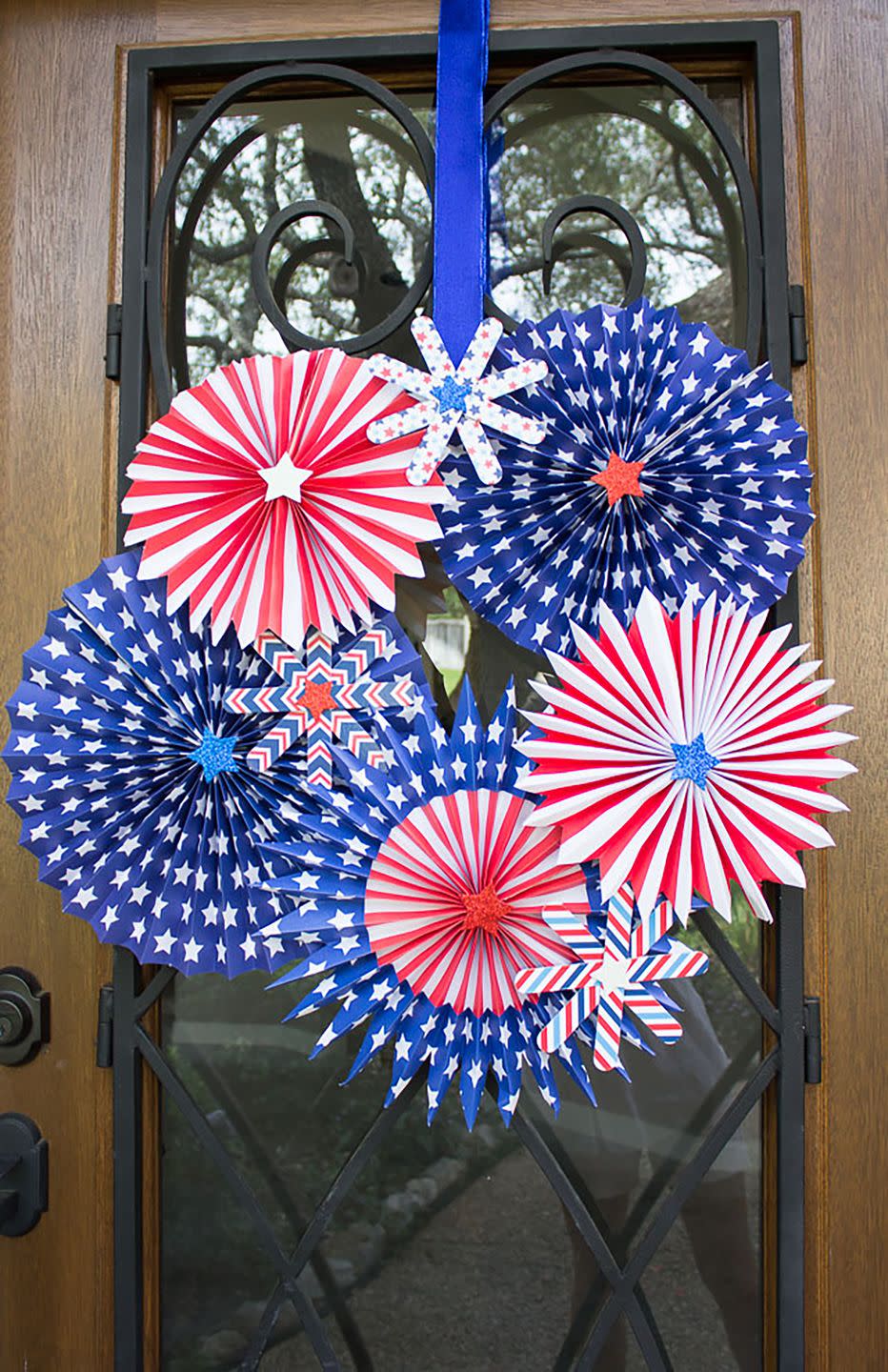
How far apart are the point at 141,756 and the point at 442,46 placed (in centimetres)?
68

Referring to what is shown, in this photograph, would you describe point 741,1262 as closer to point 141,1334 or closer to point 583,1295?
point 583,1295

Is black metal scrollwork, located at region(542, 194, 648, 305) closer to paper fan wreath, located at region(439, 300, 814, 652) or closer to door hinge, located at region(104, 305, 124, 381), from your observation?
paper fan wreath, located at region(439, 300, 814, 652)

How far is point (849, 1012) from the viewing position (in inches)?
34.5

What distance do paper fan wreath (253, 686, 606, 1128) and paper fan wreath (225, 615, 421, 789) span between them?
0.02 metres

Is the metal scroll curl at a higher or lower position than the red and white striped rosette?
higher

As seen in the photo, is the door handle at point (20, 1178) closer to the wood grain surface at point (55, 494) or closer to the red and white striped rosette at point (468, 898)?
the wood grain surface at point (55, 494)

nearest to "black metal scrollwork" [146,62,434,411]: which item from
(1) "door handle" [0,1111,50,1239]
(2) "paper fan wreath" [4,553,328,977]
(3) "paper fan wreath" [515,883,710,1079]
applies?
(2) "paper fan wreath" [4,553,328,977]

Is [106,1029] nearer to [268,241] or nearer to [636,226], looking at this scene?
[268,241]

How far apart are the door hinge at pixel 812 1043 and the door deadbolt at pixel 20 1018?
0.71 meters

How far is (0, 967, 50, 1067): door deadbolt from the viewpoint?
3.01ft

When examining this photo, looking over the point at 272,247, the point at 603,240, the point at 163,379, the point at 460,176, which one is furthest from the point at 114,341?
the point at 603,240

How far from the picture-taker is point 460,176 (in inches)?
33.2

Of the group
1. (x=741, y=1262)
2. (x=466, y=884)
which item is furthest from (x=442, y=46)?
(x=741, y=1262)

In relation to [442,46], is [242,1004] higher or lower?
lower
